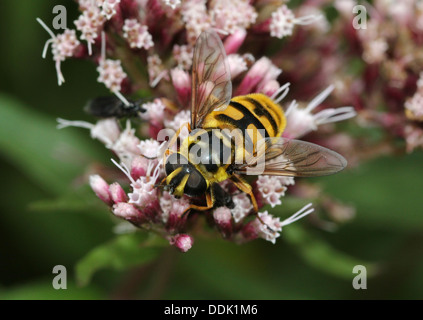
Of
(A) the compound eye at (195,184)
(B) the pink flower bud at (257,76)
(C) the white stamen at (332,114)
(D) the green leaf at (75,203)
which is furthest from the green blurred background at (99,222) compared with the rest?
(A) the compound eye at (195,184)

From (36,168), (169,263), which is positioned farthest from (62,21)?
(169,263)

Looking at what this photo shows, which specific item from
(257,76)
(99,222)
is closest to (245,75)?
(257,76)

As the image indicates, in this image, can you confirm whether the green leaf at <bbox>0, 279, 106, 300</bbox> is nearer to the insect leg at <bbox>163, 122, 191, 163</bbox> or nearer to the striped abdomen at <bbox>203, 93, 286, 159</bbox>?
the insect leg at <bbox>163, 122, 191, 163</bbox>

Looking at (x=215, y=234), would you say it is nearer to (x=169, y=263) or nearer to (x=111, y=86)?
(x=169, y=263)

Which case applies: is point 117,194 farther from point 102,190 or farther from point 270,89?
point 270,89

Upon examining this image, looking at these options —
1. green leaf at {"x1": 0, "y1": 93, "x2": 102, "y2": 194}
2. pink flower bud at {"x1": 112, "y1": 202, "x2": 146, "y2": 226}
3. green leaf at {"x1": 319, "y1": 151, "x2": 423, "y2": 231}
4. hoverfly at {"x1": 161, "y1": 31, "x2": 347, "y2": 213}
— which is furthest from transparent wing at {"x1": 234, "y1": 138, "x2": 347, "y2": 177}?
green leaf at {"x1": 0, "y1": 93, "x2": 102, "y2": 194}

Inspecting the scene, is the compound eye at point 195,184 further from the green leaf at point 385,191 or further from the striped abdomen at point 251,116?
the green leaf at point 385,191
